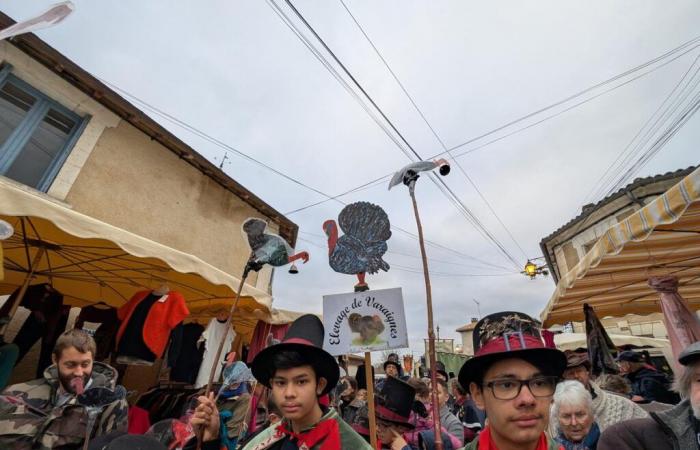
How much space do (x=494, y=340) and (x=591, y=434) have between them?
197 centimetres

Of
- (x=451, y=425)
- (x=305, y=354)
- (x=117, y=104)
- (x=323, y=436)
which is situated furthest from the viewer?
(x=117, y=104)

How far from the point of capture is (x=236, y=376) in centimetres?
502

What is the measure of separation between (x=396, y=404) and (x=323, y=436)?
1238mm

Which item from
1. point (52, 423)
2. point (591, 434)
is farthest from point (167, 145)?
point (591, 434)

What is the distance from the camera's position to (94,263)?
194 inches

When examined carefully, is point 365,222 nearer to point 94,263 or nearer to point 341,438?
point 341,438

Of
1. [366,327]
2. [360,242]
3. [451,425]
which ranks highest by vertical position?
[360,242]

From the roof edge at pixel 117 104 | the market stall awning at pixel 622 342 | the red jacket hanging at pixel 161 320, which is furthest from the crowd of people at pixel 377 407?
the market stall awning at pixel 622 342

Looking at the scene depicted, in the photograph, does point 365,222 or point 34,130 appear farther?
point 34,130

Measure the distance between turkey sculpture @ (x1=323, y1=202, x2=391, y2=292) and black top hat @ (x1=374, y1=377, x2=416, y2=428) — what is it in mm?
957

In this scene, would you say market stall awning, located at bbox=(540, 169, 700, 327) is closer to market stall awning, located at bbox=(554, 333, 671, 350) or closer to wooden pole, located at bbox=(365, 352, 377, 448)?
wooden pole, located at bbox=(365, 352, 377, 448)

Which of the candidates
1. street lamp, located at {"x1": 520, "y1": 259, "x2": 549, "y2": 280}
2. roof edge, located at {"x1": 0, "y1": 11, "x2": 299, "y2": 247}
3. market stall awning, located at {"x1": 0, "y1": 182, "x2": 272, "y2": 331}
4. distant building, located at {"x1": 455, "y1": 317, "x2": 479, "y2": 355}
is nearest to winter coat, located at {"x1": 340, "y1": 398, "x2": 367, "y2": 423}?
market stall awning, located at {"x1": 0, "y1": 182, "x2": 272, "y2": 331}

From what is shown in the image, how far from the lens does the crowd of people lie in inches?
62.8

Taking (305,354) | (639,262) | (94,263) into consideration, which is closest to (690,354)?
(305,354)
